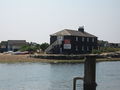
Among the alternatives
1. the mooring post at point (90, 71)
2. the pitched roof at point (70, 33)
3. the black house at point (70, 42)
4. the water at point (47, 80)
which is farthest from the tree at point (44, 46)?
the mooring post at point (90, 71)

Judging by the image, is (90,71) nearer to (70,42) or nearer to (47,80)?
(47,80)

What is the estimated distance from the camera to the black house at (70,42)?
3081 inches

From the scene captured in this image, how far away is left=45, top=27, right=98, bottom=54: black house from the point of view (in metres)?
78.2

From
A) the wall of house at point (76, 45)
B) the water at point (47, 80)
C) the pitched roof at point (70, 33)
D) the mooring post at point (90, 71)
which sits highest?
the pitched roof at point (70, 33)

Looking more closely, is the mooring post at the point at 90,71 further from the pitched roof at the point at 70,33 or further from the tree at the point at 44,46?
the tree at the point at 44,46

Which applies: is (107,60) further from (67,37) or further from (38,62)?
(38,62)

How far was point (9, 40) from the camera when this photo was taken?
423 ft

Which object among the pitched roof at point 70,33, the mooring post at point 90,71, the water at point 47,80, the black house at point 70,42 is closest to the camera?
the mooring post at point 90,71

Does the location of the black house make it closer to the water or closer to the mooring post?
the water

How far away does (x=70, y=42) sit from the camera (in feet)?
260

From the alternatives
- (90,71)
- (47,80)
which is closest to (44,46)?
(47,80)

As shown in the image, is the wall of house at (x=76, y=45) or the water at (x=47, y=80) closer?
the water at (x=47, y=80)

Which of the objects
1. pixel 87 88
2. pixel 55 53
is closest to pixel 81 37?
pixel 55 53

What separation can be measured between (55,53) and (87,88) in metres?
67.9
